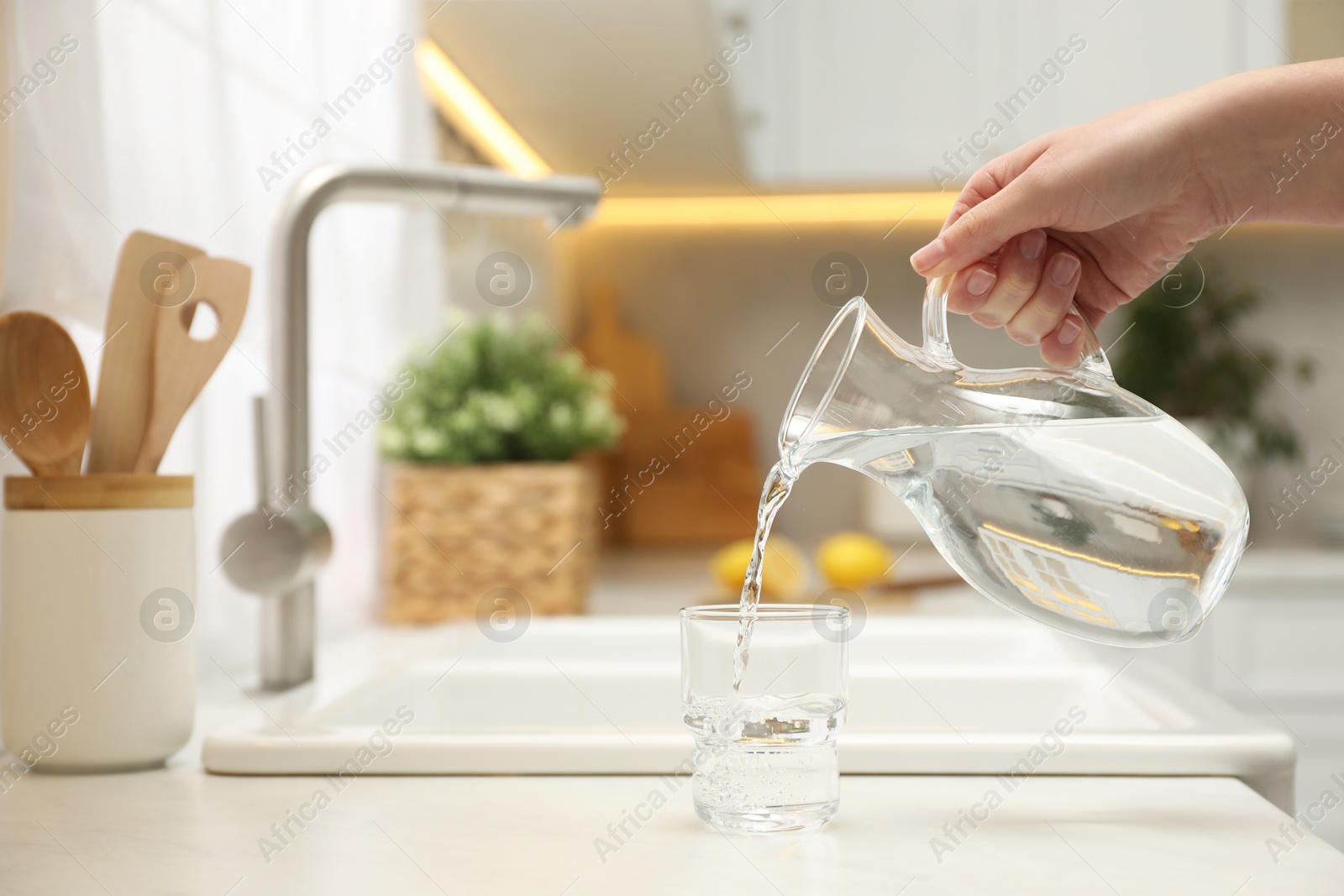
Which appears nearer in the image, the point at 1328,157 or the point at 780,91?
the point at 1328,157

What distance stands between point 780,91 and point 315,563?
67.2 inches

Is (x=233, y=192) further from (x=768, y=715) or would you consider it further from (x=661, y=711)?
(x=768, y=715)

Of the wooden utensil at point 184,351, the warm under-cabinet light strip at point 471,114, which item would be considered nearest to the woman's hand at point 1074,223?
the wooden utensil at point 184,351

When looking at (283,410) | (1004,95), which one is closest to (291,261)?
(283,410)

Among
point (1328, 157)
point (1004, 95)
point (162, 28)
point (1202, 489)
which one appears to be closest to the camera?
point (1202, 489)

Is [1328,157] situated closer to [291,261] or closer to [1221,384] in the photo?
[291,261]

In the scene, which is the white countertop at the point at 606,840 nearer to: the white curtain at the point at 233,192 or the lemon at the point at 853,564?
the white curtain at the point at 233,192

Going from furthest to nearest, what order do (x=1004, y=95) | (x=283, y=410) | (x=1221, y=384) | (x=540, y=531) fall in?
(x=1221, y=384)
(x=1004, y=95)
(x=540, y=531)
(x=283, y=410)

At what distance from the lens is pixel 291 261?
2.83 feet

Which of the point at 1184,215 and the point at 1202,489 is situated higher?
the point at 1184,215

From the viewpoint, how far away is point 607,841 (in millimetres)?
503

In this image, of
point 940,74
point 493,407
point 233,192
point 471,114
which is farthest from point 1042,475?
point 940,74

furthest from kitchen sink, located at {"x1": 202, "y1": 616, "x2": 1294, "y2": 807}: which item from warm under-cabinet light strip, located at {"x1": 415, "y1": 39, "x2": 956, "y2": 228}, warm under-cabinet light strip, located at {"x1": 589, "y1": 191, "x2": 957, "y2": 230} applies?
warm under-cabinet light strip, located at {"x1": 589, "y1": 191, "x2": 957, "y2": 230}

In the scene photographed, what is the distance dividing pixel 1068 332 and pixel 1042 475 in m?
0.23
